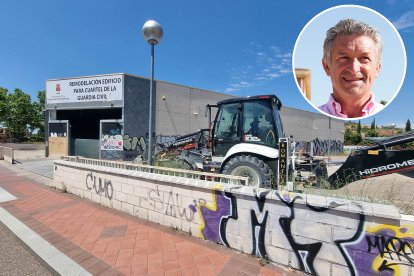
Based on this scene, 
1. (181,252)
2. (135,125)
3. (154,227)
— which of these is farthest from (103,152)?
(181,252)

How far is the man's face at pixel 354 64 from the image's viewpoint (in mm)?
3377

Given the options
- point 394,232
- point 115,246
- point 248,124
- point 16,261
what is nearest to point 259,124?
point 248,124

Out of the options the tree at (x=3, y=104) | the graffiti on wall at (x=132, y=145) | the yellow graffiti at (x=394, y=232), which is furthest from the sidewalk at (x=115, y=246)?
the tree at (x=3, y=104)

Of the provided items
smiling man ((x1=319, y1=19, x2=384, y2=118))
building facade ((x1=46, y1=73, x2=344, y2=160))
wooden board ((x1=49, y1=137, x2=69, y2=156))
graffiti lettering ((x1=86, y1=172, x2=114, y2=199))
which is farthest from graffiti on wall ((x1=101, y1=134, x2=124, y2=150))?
smiling man ((x1=319, y1=19, x2=384, y2=118))

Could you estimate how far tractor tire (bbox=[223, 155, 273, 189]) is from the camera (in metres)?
5.09

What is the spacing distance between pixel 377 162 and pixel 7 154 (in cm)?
2325

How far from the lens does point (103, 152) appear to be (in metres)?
18.8

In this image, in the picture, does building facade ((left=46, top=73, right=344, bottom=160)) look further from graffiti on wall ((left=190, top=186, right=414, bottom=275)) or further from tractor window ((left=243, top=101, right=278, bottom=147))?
graffiti on wall ((left=190, top=186, right=414, bottom=275))

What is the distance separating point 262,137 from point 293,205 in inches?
110

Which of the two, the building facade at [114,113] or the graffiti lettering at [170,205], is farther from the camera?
the building facade at [114,113]

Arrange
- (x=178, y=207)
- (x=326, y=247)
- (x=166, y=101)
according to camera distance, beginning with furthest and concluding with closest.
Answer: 1. (x=166, y=101)
2. (x=178, y=207)
3. (x=326, y=247)

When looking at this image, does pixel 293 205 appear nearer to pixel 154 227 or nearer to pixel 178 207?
pixel 178 207

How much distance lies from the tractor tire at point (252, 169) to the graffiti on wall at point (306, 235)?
1485mm

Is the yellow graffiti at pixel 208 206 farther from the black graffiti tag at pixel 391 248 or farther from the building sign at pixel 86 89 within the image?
the building sign at pixel 86 89
